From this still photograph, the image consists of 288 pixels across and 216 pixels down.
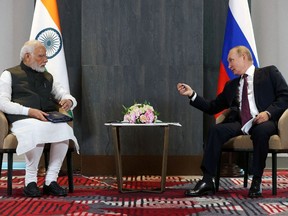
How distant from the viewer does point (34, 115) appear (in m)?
4.48

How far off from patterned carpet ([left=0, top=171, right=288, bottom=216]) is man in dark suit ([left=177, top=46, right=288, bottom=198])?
0.51 ft

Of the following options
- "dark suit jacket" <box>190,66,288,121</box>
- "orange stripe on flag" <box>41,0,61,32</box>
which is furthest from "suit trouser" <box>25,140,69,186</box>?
"orange stripe on flag" <box>41,0,61,32</box>

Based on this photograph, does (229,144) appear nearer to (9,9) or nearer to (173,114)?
(173,114)

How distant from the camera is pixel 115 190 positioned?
4.79 m

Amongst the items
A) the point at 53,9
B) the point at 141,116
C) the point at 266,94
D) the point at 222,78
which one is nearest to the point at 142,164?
the point at 222,78

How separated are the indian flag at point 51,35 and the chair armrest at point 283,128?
226 centimetres

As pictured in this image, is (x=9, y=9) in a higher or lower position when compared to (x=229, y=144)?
higher

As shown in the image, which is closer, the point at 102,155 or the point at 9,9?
the point at 102,155

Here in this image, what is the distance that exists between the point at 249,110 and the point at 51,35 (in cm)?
228

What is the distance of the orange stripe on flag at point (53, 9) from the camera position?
602 cm

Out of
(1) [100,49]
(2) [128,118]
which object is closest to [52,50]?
(1) [100,49]

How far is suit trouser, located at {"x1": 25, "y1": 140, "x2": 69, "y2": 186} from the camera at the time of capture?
14.6ft

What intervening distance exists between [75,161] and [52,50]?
3.99ft

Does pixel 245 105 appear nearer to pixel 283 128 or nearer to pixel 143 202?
pixel 283 128
